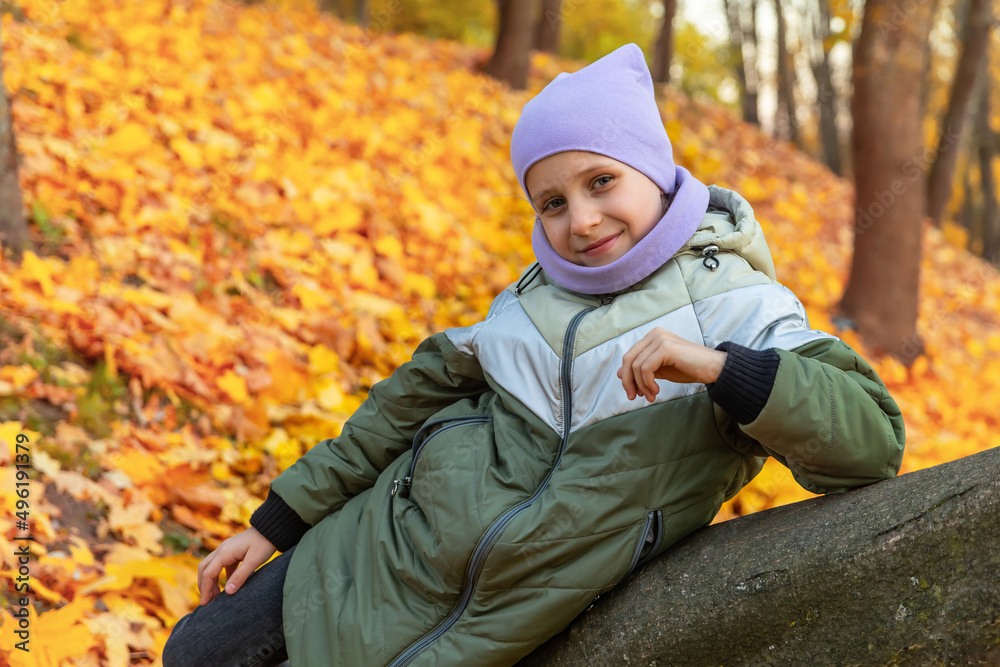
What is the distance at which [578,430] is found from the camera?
143cm

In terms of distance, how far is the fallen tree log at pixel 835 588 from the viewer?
3.62ft

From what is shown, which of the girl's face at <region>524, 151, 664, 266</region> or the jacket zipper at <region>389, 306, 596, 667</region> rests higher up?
the girl's face at <region>524, 151, 664, 266</region>

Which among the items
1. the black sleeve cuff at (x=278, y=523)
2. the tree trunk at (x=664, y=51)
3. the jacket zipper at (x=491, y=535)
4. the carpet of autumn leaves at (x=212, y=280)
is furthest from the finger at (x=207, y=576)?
the tree trunk at (x=664, y=51)

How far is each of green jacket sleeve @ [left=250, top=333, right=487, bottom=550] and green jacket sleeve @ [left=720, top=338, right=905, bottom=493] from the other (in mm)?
712

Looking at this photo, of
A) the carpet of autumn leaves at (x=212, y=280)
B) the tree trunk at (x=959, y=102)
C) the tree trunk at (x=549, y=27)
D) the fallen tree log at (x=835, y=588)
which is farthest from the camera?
the tree trunk at (x=549, y=27)

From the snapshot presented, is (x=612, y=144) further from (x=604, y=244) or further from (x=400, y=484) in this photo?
(x=400, y=484)

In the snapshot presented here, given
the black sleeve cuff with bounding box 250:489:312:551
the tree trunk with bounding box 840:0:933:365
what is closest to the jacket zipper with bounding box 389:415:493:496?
the black sleeve cuff with bounding box 250:489:312:551

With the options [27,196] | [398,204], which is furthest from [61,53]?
[398,204]

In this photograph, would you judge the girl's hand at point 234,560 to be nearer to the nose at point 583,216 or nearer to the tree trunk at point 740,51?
the nose at point 583,216

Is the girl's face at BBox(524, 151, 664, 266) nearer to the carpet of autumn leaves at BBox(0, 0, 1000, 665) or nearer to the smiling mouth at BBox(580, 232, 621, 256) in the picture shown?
the smiling mouth at BBox(580, 232, 621, 256)

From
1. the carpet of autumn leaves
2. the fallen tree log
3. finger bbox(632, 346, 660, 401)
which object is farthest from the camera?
the carpet of autumn leaves

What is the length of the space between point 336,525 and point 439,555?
0.35m

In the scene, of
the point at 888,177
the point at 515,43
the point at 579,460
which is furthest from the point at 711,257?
the point at 515,43

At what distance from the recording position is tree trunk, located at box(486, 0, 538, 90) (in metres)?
7.65
